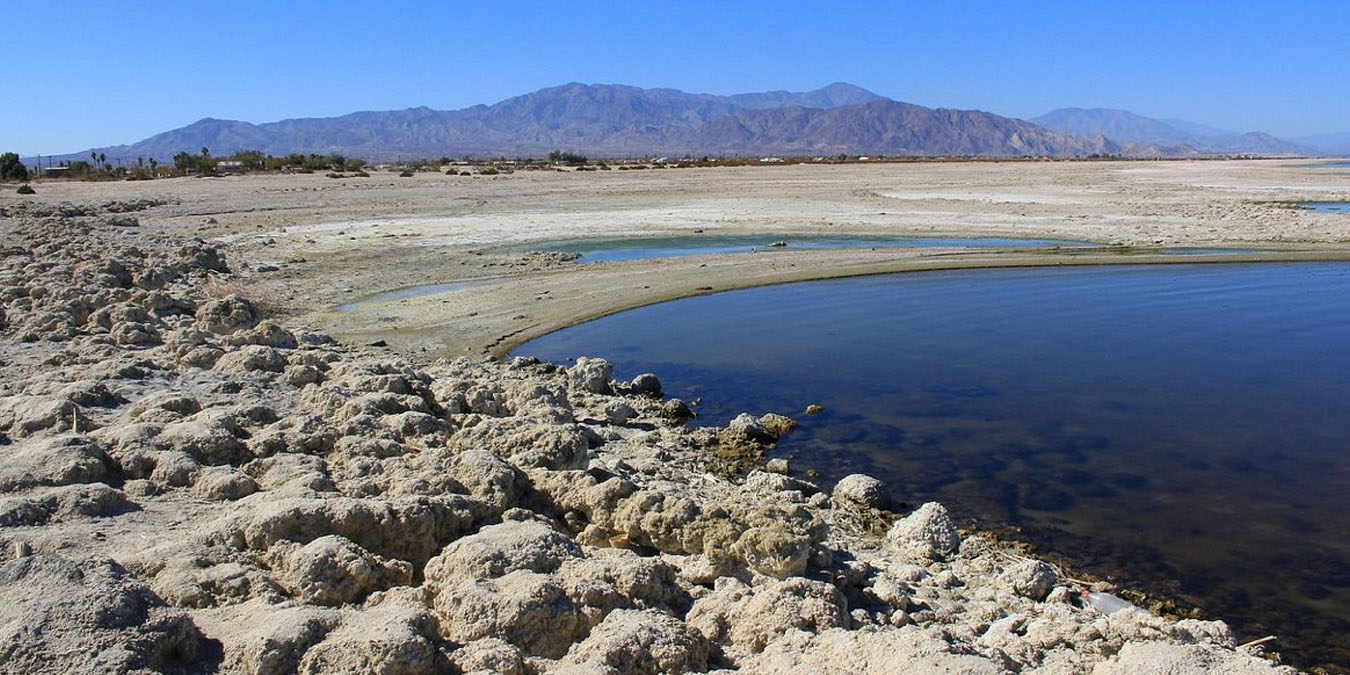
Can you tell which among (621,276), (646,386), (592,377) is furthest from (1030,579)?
(621,276)

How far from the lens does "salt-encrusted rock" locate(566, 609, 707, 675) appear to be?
368cm

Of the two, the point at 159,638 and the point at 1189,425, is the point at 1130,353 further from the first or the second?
the point at 159,638

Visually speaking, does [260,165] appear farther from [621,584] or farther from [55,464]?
[621,584]

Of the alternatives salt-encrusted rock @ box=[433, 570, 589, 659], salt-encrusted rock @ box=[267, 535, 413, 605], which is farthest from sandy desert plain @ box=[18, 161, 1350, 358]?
salt-encrusted rock @ box=[433, 570, 589, 659]

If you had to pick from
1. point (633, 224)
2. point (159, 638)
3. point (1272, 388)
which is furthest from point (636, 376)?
point (633, 224)

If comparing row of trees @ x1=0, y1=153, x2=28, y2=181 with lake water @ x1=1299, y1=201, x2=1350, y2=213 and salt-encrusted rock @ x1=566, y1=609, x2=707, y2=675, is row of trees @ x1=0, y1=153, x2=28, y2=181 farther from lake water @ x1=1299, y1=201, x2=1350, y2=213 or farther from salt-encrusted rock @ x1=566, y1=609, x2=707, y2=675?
salt-encrusted rock @ x1=566, y1=609, x2=707, y2=675

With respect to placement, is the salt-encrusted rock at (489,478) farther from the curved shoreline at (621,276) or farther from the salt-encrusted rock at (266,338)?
the curved shoreline at (621,276)

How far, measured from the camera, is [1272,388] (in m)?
9.88

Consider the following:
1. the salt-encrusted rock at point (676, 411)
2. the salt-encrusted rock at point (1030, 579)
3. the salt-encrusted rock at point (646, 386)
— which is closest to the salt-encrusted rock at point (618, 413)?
the salt-encrusted rock at point (676, 411)

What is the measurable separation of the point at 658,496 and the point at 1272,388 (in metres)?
7.67

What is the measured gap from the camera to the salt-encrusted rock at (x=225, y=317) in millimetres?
10672

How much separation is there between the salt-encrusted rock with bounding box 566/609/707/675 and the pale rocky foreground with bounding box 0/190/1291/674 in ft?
0.04

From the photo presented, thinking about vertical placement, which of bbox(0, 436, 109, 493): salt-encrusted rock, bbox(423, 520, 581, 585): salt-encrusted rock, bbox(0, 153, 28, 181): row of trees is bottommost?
bbox(423, 520, 581, 585): salt-encrusted rock

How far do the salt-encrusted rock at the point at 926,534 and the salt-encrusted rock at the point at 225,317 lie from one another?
7726 millimetres
